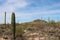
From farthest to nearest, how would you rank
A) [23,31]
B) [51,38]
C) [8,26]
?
1. [8,26]
2. [23,31]
3. [51,38]

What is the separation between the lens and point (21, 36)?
32.1 meters

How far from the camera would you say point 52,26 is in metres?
34.4

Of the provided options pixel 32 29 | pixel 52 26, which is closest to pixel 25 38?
pixel 32 29

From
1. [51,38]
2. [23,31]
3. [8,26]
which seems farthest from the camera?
[8,26]

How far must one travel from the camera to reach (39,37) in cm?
3134

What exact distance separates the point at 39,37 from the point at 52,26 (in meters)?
4.06

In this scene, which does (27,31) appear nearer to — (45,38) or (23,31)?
(23,31)

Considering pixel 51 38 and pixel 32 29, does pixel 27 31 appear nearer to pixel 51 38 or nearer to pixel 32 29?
pixel 32 29

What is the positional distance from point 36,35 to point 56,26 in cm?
459

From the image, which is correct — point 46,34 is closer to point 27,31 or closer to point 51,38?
point 51,38

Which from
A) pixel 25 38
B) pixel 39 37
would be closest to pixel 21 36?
pixel 25 38

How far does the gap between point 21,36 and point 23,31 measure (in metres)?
1.45

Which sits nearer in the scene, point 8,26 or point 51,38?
point 51,38

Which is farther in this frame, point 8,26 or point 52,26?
point 8,26
